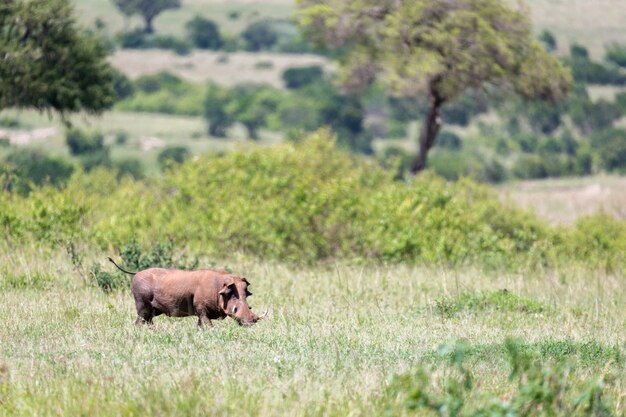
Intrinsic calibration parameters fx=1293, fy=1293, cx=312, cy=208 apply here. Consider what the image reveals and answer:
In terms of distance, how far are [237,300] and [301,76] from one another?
11684cm

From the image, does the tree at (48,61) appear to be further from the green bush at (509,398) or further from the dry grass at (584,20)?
the dry grass at (584,20)

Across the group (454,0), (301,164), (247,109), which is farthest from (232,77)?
(301,164)

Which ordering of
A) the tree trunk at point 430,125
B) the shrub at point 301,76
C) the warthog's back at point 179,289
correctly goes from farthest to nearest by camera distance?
the shrub at point 301,76 < the tree trunk at point 430,125 < the warthog's back at point 179,289

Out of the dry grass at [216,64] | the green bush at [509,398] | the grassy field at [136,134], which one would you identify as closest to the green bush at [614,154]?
the grassy field at [136,134]

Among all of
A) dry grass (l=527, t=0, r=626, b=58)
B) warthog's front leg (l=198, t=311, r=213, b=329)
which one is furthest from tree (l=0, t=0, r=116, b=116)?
dry grass (l=527, t=0, r=626, b=58)

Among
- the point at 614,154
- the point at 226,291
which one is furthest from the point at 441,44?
the point at 614,154

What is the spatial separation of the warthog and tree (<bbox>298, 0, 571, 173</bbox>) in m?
32.1

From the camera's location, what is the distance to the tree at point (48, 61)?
40656 mm

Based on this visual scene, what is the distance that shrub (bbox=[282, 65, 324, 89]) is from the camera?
127m

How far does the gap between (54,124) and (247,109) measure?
60.3ft

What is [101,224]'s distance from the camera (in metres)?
23.6

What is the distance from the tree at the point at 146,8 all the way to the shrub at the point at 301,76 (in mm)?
24374

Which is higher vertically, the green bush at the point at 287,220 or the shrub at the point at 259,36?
the green bush at the point at 287,220

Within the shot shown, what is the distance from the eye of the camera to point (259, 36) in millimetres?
150500
